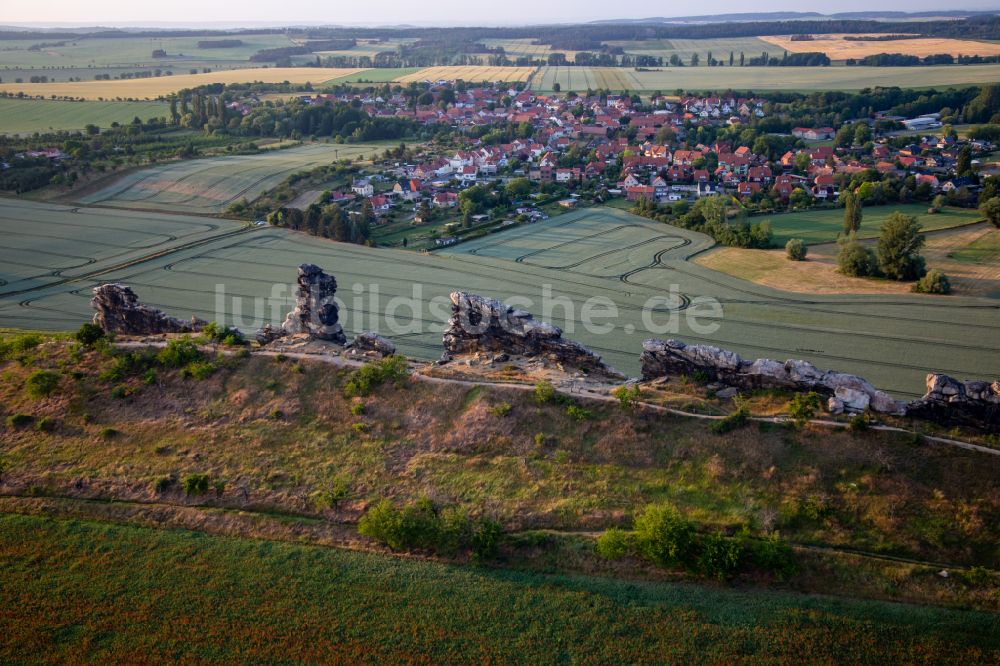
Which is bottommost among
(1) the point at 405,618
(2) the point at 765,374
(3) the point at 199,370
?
(1) the point at 405,618

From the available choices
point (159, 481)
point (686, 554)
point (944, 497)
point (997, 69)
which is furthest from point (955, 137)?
point (159, 481)

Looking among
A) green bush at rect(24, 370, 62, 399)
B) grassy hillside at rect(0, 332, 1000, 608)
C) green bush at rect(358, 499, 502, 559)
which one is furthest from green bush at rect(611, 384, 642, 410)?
green bush at rect(24, 370, 62, 399)

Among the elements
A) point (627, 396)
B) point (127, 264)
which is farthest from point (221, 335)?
point (127, 264)

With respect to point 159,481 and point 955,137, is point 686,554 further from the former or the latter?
point 955,137

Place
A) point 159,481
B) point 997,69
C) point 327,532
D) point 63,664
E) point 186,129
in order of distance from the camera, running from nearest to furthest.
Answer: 1. point 63,664
2. point 327,532
3. point 159,481
4. point 186,129
5. point 997,69

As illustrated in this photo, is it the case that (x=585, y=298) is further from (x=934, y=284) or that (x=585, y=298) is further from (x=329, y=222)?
(x=329, y=222)

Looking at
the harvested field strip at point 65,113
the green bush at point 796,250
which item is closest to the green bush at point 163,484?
the green bush at point 796,250
